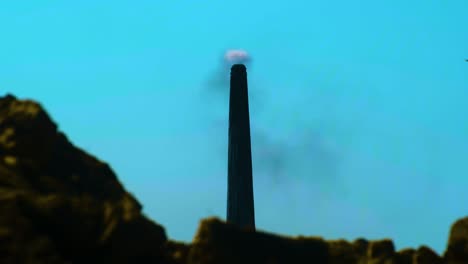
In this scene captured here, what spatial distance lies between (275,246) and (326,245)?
6.75 ft

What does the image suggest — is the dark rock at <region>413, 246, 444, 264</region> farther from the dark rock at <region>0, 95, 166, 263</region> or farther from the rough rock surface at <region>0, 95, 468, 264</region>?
the dark rock at <region>0, 95, 166, 263</region>

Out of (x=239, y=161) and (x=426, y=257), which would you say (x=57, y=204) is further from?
(x=239, y=161)

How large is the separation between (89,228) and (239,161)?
59259 mm

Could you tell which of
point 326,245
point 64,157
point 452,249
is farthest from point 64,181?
point 452,249

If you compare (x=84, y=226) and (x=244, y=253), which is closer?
(x=84, y=226)

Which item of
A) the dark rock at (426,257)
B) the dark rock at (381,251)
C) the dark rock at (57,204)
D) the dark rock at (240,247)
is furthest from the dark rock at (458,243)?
the dark rock at (57,204)

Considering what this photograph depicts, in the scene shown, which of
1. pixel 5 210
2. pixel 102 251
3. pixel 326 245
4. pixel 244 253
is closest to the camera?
pixel 5 210

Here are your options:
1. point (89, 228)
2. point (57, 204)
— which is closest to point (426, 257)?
point (89, 228)

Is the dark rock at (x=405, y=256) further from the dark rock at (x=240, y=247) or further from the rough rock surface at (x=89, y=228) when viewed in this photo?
the dark rock at (x=240, y=247)

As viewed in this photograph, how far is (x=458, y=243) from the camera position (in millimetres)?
30734

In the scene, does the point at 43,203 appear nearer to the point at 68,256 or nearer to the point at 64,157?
the point at 68,256

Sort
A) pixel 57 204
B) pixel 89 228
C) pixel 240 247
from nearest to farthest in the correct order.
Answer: pixel 57 204, pixel 89 228, pixel 240 247

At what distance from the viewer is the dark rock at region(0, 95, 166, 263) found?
23156mm

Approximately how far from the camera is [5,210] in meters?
23.3
